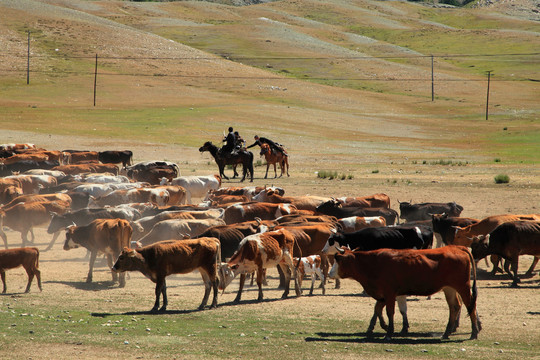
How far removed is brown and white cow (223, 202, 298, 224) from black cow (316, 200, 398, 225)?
3.81 feet

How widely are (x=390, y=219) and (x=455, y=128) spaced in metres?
59.4

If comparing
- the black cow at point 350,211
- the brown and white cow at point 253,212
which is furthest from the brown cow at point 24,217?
the black cow at point 350,211

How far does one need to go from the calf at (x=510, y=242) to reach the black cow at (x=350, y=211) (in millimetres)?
4479

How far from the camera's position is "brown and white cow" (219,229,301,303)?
1439 cm

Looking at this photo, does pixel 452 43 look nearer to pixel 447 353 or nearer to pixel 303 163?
pixel 303 163

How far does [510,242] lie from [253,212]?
7650 millimetres

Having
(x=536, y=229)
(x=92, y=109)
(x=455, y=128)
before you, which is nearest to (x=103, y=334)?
(x=536, y=229)

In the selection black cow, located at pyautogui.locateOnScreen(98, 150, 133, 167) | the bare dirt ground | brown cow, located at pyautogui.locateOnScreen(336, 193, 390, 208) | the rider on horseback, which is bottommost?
the bare dirt ground

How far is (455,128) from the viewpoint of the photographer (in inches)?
3059

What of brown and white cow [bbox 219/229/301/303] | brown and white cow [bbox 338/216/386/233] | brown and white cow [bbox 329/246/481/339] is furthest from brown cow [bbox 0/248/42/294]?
brown and white cow [bbox 338/216/386/233]

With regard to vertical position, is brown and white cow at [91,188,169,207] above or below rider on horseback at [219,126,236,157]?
below

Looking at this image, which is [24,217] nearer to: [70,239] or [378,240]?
[70,239]

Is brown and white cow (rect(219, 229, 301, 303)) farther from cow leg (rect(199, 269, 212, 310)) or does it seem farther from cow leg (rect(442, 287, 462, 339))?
cow leg (rect(442, 287, 462, 339))

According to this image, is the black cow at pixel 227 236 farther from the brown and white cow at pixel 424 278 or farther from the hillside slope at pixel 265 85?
the hillside slope at pixel 265 85
